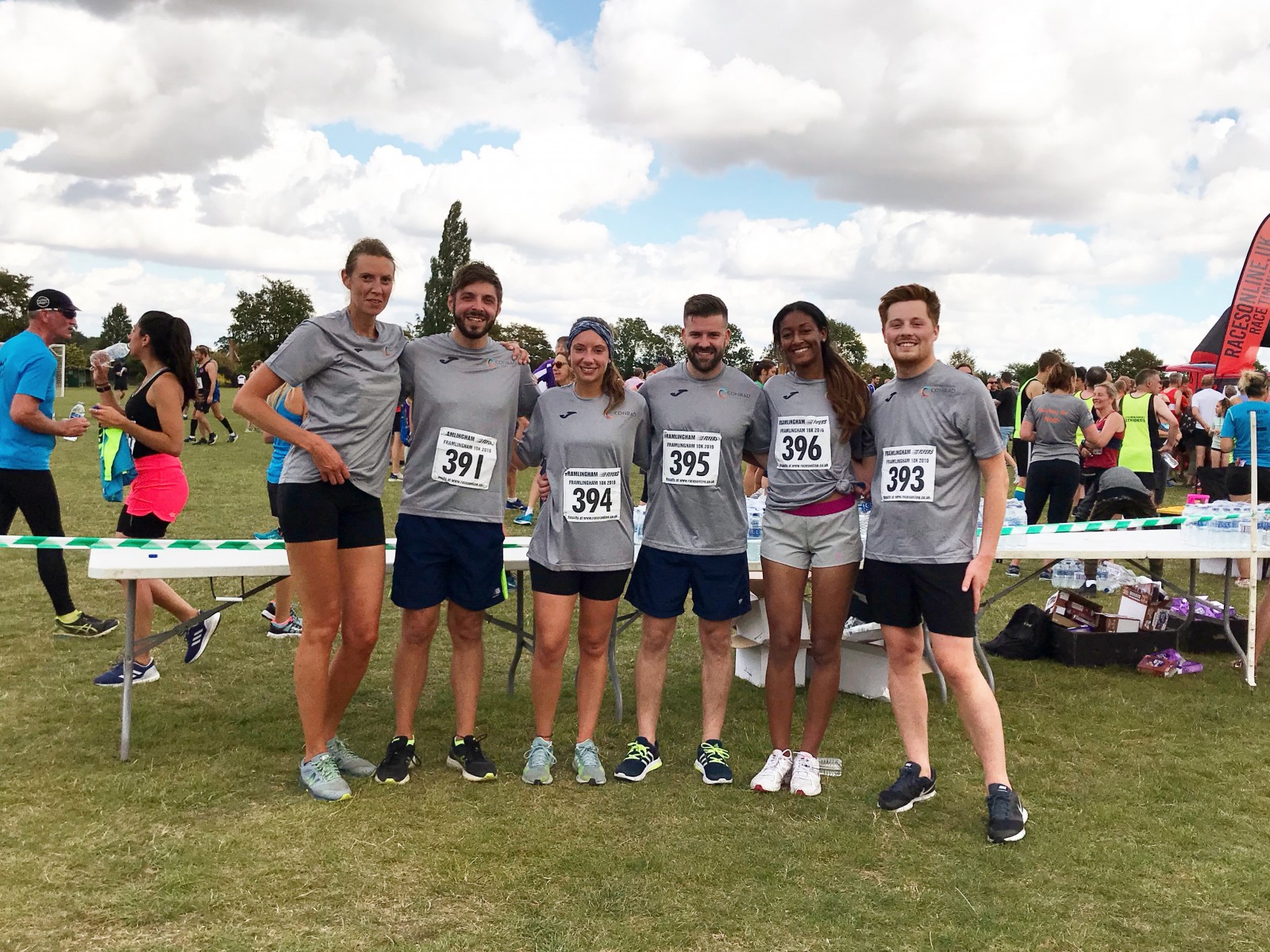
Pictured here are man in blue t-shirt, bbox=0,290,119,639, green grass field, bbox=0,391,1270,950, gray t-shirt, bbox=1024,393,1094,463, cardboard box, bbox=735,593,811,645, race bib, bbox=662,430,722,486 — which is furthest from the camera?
gray t-shirt, bbox=1024,393,1094,463

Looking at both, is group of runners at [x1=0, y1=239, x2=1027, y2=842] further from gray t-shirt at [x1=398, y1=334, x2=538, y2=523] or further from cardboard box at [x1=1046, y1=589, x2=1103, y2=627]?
cardboard box at [x1=1046, y1=589, x2=1103, y2=627]

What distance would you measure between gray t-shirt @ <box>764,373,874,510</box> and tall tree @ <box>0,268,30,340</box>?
78.0m

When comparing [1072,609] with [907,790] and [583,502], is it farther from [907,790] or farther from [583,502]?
[583,502]

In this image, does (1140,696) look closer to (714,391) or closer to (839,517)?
(839,517)

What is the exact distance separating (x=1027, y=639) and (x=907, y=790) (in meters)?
2.52

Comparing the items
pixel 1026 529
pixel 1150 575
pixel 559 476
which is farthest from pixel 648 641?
pixel 1150 575

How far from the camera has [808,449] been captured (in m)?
3.65

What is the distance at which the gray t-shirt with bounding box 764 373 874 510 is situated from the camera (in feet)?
11.9

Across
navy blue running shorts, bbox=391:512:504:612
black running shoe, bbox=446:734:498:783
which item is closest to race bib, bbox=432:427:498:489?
navy blue running shorts, bbox=391:512:504:612

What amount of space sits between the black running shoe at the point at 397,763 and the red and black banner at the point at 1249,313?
599cm

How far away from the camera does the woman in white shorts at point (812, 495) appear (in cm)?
364

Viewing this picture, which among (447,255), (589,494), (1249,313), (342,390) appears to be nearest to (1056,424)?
(1249,313)

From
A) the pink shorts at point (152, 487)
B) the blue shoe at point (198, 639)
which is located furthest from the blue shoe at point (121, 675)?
the pink shorts at point (152, 487)

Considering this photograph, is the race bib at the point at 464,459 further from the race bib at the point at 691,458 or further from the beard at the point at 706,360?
the beard at the point at 706,360
